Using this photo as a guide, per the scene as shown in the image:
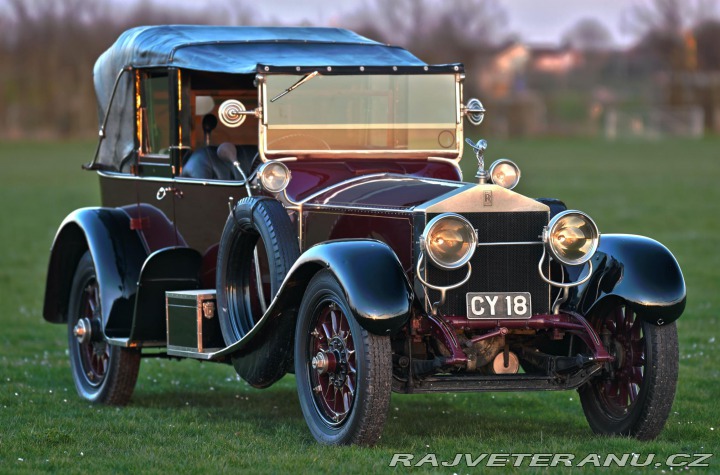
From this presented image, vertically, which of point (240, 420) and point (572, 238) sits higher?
point (572, 238)

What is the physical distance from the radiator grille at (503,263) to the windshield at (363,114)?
1.59 m

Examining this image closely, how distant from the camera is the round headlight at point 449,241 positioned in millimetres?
6527

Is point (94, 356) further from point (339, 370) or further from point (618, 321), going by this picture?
point (618, 321)

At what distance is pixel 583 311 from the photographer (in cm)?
705

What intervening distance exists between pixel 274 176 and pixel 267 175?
4 cm

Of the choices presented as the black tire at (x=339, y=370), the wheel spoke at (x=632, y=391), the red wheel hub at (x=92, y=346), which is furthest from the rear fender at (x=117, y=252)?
the wheel spoke at (x=632, y=391)

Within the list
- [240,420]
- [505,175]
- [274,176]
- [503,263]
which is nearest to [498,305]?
[503,263]

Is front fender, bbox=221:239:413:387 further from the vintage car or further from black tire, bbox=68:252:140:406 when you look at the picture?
black tire, bbox=68:252:140:406

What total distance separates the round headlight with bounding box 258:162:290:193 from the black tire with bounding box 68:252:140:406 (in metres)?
1.68

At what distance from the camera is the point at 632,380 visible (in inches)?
276

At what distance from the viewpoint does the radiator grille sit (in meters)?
6.75

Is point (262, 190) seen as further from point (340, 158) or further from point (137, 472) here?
point (137, 472)

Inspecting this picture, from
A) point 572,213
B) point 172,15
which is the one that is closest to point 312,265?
point 572,213

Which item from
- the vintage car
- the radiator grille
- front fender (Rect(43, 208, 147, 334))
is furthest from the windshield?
the radiator grille
